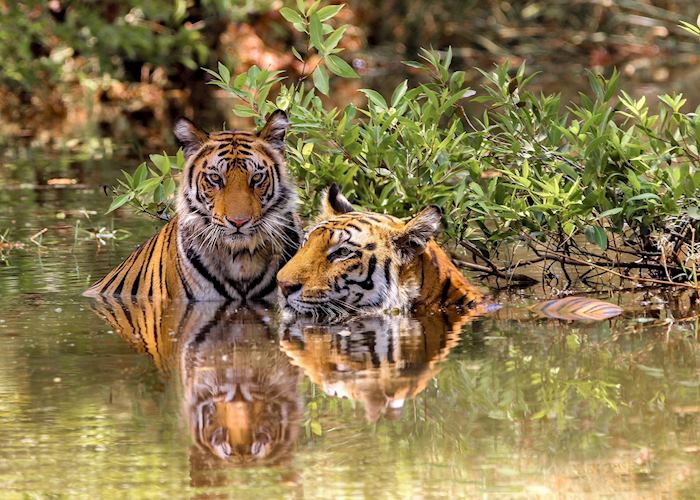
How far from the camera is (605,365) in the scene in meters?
5.78

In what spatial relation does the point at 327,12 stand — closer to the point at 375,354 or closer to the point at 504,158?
the point at 504,158

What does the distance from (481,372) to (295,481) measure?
155cm

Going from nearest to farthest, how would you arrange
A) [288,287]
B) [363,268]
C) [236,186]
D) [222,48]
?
[288,287], [363,268], [236,186], [222,48]

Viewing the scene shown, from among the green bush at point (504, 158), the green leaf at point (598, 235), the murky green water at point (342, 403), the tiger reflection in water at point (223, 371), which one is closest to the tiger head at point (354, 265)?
the murky green water at point (342, 403)

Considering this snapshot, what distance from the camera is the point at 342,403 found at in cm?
521

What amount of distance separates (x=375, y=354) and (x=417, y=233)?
869mm

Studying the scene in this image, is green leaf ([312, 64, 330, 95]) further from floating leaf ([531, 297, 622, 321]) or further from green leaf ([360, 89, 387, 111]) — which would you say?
floating leaf ([531, 297, 622, 321])

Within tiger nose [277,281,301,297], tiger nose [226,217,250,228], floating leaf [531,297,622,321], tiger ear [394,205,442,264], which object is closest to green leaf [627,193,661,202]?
floating leaf [531,297,622,321]

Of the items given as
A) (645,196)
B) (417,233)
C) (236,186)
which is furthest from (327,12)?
(645,196)

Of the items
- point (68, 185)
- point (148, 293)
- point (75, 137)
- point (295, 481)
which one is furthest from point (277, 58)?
point (295, 481)

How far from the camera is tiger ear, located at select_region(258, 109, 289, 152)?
749cm

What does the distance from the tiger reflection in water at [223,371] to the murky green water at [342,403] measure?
0.01m

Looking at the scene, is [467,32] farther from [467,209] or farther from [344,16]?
[467,209]

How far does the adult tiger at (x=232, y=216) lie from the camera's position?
7273 mm
